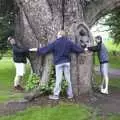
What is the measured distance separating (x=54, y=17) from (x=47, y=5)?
0.40m

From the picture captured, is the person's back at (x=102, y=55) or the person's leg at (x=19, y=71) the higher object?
the person's back at (x=102, y=55)

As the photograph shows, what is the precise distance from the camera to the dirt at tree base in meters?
12.6

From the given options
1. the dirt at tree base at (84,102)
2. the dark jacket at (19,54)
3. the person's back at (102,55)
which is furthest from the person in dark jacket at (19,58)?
the dirt at tree base at (84,102)

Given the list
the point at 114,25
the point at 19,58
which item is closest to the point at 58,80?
the point at 19,58

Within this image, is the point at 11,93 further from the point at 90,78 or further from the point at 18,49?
the point at 90,78

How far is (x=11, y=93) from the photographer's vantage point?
52.4ft

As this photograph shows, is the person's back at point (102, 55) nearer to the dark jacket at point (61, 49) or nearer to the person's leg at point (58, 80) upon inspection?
the dark jacket at point (61, 49)

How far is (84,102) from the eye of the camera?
13.6m

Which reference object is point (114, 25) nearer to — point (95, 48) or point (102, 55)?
point (102, 55)

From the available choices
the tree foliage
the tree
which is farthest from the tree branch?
the tree foliage

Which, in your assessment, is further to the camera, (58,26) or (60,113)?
(58,26)

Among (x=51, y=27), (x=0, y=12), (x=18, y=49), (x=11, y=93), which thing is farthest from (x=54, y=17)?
(x=0, y=12)

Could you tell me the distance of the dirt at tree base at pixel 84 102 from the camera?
1261 cm

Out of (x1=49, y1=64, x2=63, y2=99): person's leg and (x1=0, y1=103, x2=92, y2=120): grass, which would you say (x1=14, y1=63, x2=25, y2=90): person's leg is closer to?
(x1=49, y1=64, x2=63, y2=99): person's leg
